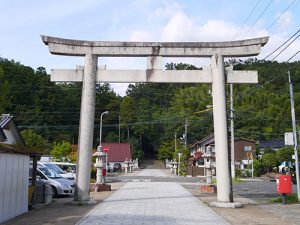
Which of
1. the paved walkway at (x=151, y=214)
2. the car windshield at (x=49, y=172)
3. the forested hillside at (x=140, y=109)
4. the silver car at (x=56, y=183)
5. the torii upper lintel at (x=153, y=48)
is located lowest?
the paved walkway at (x=151, y=214)

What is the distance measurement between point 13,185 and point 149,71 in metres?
7.39

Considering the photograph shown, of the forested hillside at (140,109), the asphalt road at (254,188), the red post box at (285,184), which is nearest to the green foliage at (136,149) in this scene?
the forested hillside at (140,109)

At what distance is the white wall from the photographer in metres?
11.3

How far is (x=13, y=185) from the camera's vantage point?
12.2m

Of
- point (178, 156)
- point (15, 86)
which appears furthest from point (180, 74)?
point (15, 86)

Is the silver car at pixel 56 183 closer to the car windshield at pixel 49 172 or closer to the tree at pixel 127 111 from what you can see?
the car windshield at pixel 49 172

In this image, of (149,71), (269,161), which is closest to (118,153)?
(269,161)

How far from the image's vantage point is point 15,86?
217ft

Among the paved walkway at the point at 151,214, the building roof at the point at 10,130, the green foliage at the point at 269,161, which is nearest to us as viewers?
the paved walkway at the point at 151,214

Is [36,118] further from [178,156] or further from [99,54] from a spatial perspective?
[99,54]

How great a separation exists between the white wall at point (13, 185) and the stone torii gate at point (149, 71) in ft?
11.0

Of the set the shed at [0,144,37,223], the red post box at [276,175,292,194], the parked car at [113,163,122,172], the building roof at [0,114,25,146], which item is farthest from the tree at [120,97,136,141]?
the shed at [0,144,37,223]

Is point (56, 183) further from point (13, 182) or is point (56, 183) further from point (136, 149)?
point (136, 149)

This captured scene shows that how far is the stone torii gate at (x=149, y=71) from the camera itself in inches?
657
